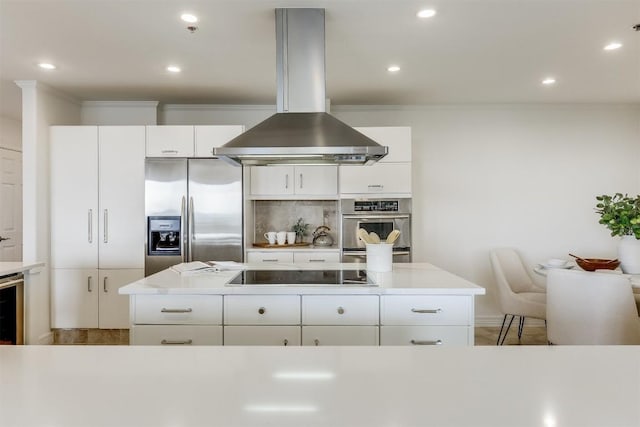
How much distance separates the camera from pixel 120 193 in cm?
384

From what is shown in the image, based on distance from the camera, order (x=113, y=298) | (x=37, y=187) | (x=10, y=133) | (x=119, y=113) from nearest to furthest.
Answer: (x=37, y=187)
(x=113, y=298)
(x=119, y=113)
(x=10, y=133)

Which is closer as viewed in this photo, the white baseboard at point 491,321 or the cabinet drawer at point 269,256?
the cabinet drawer at point 269,256

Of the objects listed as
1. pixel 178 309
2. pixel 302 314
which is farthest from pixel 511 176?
pixel 178 309

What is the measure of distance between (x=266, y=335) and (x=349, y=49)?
81.0 inches

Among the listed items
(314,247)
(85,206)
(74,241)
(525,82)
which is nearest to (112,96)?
(85,206)

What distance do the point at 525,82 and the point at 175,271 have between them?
11.1 ft

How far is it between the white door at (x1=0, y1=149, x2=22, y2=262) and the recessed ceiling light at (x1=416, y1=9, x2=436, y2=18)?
17.2 feet

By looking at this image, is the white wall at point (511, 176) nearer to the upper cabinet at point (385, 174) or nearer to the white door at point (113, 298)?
the upper cabinet at point (385, 174)

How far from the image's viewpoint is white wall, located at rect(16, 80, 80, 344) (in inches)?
143

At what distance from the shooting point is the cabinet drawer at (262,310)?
208 centimetres

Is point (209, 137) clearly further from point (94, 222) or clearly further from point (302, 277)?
point (302, 277)

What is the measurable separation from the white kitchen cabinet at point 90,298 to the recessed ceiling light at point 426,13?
3.17 metres
